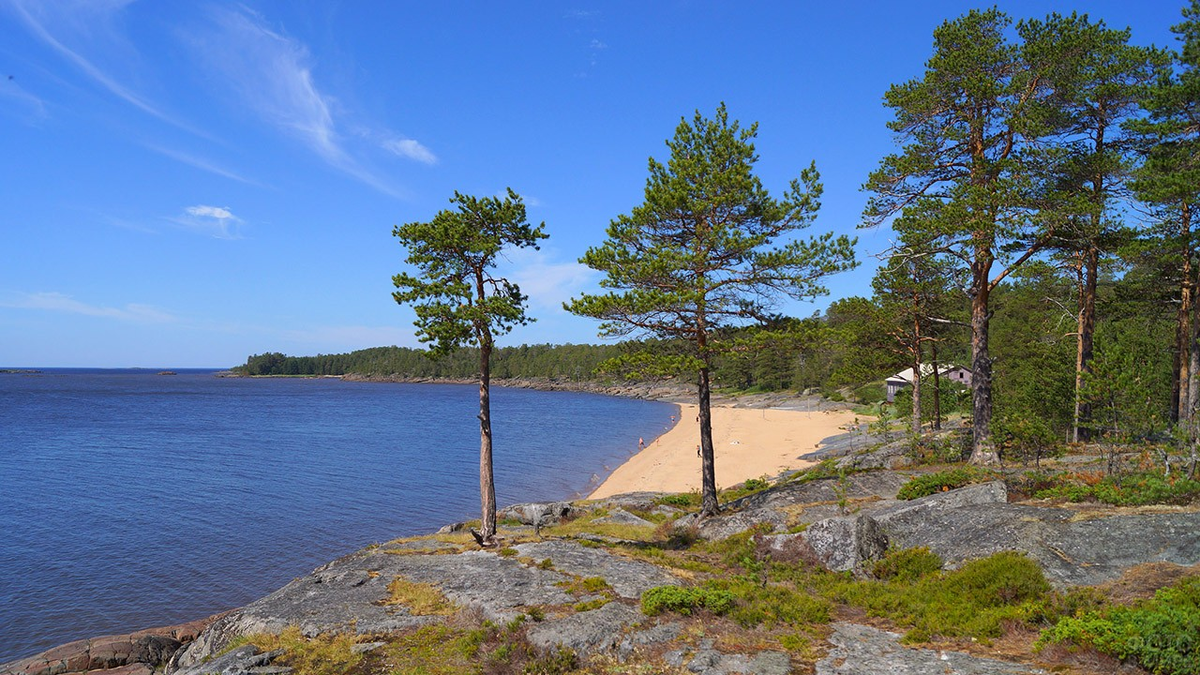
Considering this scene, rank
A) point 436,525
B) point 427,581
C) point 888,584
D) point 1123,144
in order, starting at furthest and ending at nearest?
point 436,525, point 1123,144, point 427,581, point 888,584

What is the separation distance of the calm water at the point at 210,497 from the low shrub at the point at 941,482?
77.1 ft

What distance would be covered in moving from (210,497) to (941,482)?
41072 millimetres

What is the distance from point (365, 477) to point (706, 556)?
35.2 meters

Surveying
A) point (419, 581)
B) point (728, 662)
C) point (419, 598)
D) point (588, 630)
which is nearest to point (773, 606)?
point (728, 662)

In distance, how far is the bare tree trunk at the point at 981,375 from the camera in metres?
21.5

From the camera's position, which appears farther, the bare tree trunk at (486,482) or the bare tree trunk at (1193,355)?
the bare tree trunk at (1193,355)

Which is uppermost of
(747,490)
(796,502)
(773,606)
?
(796,502)

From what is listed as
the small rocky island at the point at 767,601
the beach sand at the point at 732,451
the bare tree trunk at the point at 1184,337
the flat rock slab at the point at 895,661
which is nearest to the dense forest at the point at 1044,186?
the bare tree trunk at the point at 1184,337

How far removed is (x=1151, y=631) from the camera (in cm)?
845

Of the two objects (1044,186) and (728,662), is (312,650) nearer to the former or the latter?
(728,662)

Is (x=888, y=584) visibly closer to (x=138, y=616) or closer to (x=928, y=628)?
(x=928, y=628)

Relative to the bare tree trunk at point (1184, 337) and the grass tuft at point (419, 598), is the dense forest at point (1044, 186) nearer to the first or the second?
the bare tree trunk at point (1184, 337)

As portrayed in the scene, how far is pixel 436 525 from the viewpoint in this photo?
32.9 m

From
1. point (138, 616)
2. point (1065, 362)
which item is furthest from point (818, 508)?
point (138, 616)
